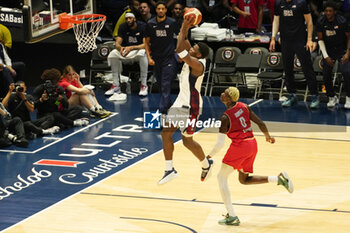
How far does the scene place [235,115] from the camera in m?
9.27

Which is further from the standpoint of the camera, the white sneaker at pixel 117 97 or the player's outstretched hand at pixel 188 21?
the white sneaker at pixel 117 97

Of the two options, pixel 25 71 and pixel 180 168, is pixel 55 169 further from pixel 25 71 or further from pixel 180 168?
pixel 25 71

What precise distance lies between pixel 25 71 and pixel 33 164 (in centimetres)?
697

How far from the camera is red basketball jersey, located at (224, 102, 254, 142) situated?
365 inches

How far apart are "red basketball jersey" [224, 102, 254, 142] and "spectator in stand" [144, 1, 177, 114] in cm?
547

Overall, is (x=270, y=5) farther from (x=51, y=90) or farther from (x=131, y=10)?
(x=51, y=90)

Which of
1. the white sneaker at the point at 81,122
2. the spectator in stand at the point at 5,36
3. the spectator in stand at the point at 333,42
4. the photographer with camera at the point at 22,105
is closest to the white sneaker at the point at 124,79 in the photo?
the spectator in stand at the point at 5,36

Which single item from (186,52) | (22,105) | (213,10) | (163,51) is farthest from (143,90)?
(186,52)

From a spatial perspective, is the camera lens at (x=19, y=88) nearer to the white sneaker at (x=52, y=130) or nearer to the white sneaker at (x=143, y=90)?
the white sneaker at (x=52, y=130)

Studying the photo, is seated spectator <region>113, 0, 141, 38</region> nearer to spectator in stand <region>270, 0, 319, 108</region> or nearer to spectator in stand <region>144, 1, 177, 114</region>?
spectator in stand <region>144, 1, 177, 114</region>

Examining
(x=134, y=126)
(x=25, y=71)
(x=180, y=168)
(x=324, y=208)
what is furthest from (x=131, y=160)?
(x=25, y=71)

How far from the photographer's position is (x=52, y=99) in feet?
47.6

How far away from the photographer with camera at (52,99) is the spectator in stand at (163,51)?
1.96 metres

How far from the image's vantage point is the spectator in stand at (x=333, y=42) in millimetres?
15711
